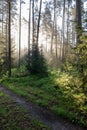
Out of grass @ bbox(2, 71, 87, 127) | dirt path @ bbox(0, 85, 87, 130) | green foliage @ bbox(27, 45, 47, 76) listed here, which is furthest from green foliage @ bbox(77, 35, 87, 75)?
green foliage @ bbox(27, 45, 47, 76)

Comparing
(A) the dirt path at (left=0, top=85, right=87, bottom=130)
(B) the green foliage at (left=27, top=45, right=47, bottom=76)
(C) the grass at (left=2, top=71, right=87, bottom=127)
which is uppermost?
(B) the green foliage at (left=27, top=45, right=47, bottom=76)

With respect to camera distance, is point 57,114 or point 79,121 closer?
point 79,121

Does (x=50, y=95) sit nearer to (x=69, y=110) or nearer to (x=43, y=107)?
(x=43, y=107)

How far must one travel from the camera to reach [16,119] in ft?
29.0

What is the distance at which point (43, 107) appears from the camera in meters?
10.7

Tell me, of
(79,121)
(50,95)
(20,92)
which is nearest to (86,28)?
(79,121)

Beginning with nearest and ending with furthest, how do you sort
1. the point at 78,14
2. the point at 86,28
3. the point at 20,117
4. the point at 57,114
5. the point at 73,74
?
1. the point at 86,28
2. the point at 73,74
3. the point at 20,117
4. the point at 57,114
5. the point at 78,14

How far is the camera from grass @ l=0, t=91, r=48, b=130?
8.16m

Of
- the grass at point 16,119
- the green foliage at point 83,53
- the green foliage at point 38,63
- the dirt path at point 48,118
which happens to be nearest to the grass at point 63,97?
the dirt path at point 48,118

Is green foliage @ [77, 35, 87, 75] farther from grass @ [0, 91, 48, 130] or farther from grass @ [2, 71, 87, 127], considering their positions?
grass @ [0, 91, 48, 130]

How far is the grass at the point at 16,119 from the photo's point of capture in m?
8.16

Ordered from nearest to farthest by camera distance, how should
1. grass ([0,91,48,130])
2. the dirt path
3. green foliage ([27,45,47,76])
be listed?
grass ([0,91,48,130]) < the dirt path < green foliage ([27,45,47,76])

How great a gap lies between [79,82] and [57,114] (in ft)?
7.86

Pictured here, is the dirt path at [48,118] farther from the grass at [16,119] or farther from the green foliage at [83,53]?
the green foliage at [83,53]
